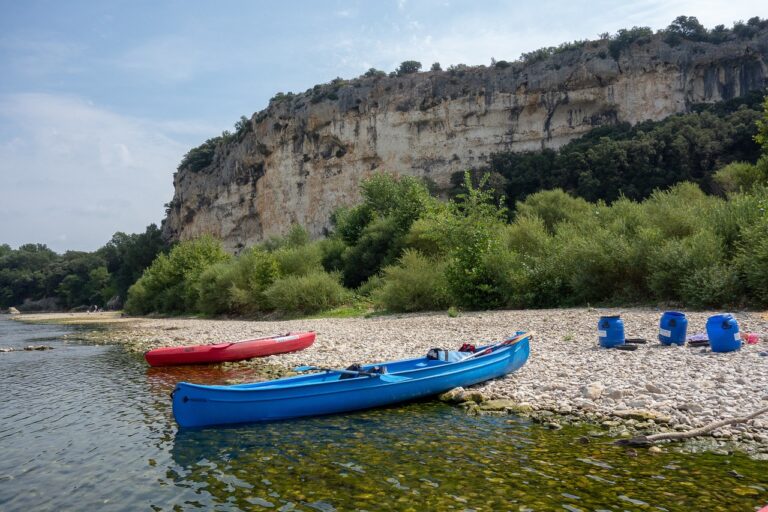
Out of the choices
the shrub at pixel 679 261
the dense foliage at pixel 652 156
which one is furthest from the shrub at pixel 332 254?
the shrub at pixel 679 261

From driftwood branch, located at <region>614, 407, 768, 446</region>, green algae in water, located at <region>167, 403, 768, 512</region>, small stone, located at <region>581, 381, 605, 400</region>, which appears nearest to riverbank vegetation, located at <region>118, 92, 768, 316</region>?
small stone, located at <region>581, 381, 605, 400</region>

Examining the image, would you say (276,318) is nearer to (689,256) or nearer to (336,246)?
(336,246)

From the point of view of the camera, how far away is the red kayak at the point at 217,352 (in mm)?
14734

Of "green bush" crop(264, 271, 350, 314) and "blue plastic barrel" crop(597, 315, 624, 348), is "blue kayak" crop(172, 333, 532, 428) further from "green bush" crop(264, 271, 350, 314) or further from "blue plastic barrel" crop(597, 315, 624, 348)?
"green bush" crop(264, 271, 350, 314)

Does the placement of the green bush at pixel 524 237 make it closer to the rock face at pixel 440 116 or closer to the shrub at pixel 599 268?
the shrub at pixel 599 268

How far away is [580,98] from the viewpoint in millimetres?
56688

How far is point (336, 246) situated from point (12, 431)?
3221 centimetres

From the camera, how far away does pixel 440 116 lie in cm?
6138

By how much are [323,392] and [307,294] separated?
866 inches

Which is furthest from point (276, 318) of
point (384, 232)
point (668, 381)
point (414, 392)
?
point (668, 381)

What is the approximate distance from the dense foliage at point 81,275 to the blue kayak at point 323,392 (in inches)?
3159

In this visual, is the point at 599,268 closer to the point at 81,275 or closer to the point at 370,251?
the point at 370,251

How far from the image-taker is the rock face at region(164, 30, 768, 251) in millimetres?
53531

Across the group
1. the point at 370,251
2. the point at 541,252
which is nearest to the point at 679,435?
the point at 541,252
